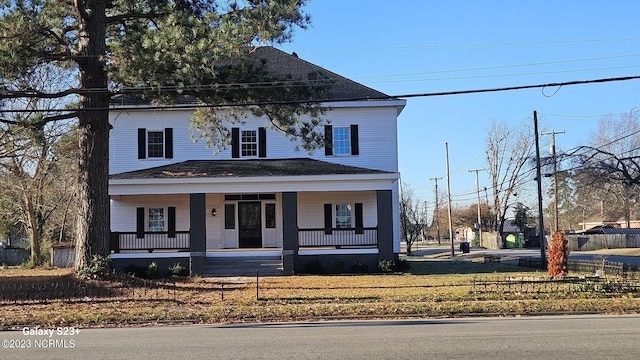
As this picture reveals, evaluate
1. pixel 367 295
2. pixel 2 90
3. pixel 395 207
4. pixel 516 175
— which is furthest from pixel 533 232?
pixel 2 90

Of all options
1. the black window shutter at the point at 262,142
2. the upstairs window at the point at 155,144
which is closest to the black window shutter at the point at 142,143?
the upstairs window at the point at 155,144

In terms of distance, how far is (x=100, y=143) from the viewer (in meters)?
18.8

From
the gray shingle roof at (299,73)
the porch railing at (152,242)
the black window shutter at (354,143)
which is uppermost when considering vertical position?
the gray shingle roof at (299,73)

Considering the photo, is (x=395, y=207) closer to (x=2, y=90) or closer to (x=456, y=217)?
(x=2, y=90)

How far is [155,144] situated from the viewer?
2836cm

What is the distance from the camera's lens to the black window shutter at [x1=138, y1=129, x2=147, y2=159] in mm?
28078

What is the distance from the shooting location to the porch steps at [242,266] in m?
23.4

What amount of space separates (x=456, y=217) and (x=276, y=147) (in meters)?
79.4

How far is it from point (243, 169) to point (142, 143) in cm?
588

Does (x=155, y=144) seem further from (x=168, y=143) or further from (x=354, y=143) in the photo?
(x=354, y=143)

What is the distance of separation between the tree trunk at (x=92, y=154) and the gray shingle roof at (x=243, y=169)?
5.78m

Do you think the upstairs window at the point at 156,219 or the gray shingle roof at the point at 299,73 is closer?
the gray shingle roof at the point at 299,73

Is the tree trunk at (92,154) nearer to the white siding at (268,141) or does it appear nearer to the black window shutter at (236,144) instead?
the white siding at (268,141)

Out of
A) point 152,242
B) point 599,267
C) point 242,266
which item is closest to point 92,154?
point 152,242
